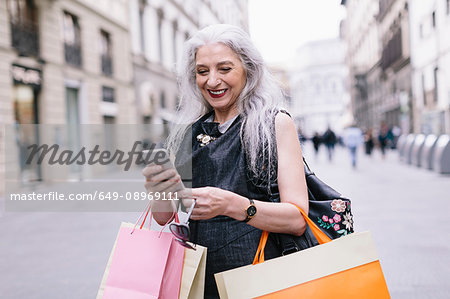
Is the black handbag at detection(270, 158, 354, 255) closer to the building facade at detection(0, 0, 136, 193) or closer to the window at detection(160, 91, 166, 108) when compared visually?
the building facade at detection(0, 0, 136, 193)

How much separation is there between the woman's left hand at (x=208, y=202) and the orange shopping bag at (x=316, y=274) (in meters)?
0.19

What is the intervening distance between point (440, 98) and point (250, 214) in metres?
21.2

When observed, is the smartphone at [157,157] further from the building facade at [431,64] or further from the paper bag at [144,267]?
the building facade at [431,64]

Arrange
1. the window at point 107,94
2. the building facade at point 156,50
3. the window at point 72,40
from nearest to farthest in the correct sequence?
the window at point 72,40
the window at point 107,94
the building facade at point 156,50

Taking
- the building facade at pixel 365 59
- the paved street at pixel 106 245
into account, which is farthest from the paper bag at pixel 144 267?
the building facade at pixel 365 59

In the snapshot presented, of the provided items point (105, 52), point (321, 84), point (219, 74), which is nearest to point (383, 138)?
point (105, 52)

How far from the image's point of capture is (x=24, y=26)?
1445 cm

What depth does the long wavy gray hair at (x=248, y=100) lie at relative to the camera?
1.66 m

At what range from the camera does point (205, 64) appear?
1759mm

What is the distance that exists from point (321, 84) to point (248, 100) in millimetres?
96657

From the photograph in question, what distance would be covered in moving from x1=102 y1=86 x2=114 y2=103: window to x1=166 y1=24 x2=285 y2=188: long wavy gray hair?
728 inches

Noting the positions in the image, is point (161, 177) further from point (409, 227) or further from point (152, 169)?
point (409, 227)

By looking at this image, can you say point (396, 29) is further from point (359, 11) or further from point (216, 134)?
point (216, 134)

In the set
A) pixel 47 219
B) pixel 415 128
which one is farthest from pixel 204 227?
pixel 415 128
